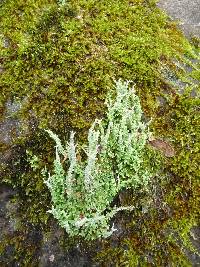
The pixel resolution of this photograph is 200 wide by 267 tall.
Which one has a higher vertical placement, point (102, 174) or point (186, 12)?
point (186, 12)

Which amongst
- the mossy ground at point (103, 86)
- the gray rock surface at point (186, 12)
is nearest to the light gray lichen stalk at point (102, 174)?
the mossy ground at point (103, 86)

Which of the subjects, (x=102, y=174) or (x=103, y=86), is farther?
(x=103, y=86)

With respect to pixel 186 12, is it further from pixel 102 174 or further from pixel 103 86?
pixel 102 174

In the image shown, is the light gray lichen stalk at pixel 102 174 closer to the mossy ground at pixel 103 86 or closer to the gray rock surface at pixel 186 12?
the mossy ground at pixel 103 86

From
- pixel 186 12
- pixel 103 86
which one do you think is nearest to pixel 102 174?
pixel 103 86

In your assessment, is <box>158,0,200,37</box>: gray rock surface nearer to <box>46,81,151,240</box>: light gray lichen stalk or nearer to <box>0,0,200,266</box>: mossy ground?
<box>0,0,200,266</box>: mossy ground

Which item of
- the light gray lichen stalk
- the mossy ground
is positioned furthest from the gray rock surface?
the light gray lichen stalk
